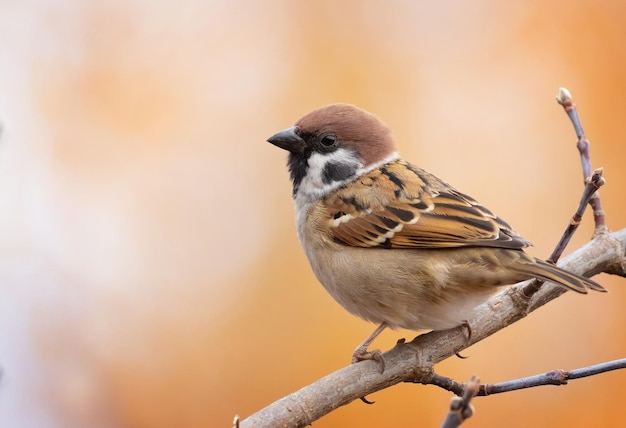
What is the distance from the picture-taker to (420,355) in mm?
2381

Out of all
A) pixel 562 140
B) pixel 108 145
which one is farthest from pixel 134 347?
pixel 562 140

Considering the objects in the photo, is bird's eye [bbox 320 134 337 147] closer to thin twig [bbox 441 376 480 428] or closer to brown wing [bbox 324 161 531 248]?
brown wing [bbox 324 161 531 248]

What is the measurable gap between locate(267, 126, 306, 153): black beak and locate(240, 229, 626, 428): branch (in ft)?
2.88

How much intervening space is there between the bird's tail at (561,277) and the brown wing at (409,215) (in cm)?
16

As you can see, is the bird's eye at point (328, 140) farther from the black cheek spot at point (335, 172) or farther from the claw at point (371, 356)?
the claw at point (371, 356)

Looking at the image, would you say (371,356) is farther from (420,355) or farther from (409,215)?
(409,215)

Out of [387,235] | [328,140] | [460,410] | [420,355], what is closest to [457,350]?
[420,355]

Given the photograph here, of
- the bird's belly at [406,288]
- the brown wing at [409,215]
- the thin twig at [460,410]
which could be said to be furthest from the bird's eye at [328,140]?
the thin twig at [460,410]

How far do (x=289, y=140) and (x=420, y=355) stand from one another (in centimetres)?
100

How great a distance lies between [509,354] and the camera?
3566 millimetres

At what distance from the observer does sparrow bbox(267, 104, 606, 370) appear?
243cm

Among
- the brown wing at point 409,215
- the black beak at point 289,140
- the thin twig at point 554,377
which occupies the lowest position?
the thin twig at point 554,377

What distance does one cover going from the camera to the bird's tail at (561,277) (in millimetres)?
2033

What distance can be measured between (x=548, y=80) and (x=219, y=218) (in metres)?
1.88
